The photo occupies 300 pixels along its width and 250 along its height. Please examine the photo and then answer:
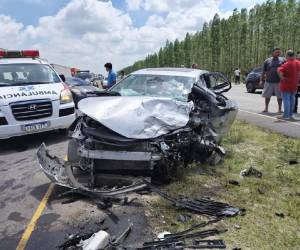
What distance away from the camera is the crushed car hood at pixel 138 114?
5.04m

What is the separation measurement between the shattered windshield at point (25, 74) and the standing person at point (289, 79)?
21.1 feet

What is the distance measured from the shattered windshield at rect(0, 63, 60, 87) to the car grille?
32.1 inches

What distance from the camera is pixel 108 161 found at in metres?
5.22

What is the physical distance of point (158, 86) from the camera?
687 centimetres

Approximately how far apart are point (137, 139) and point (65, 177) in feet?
3.77

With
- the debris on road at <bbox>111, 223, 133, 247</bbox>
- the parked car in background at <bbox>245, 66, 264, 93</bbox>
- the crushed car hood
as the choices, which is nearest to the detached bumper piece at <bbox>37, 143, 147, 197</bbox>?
the crushed car hood

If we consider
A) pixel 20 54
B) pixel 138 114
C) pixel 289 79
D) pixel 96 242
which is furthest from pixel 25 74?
pixel 289 79

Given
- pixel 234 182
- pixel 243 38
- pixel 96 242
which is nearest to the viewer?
pixel 96 242

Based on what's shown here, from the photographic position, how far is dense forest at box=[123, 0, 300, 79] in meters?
51.5

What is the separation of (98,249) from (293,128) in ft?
25.2

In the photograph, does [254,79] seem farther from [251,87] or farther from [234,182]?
[234,182]

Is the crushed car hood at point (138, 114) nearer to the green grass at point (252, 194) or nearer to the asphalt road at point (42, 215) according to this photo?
the green grass at point (252, 194)

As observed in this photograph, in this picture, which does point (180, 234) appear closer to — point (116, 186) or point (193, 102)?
point (116, 186)

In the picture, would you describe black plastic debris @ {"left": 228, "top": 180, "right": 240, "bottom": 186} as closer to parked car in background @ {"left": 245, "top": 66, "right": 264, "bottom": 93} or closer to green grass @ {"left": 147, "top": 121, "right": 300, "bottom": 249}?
green grass @ {"left": 147, "top": 121, "right": 300, "bottom": 249}
